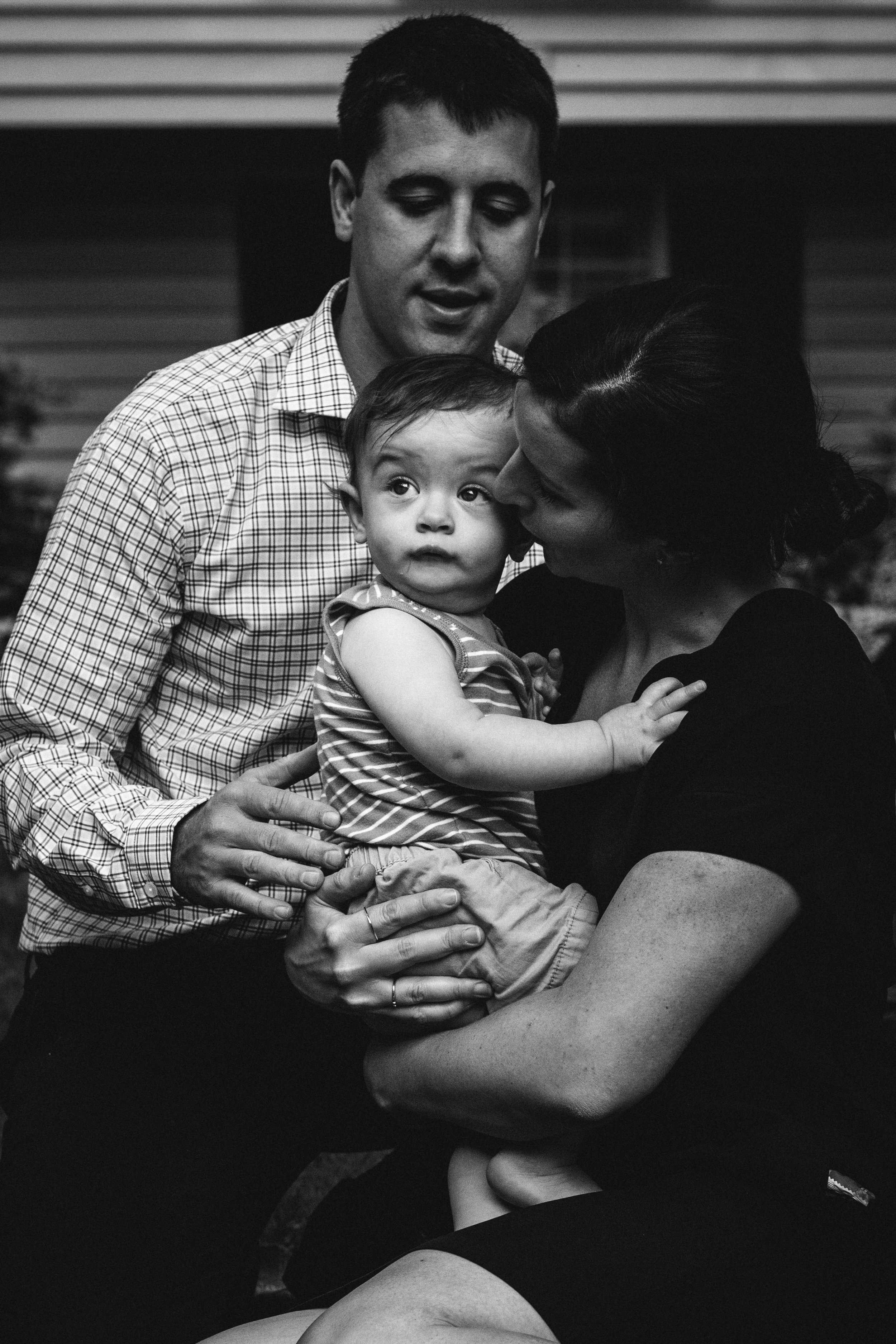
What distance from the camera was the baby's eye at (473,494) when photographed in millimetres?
2105

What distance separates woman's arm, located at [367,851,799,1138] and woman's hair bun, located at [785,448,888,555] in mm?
532

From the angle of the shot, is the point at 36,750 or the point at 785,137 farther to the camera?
the point at 785,137

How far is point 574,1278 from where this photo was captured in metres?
1.67

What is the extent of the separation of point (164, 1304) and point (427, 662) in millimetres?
1258

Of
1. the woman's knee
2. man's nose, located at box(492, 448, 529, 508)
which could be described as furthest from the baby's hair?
the woman's knee

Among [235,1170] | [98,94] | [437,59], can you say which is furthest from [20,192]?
[235,1170]

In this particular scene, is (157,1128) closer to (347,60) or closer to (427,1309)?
(427,1309)

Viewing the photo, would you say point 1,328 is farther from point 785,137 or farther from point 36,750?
point 36,750

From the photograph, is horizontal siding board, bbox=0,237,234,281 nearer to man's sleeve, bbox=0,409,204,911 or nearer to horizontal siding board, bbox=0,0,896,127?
horizontal siding board, bbox=0,0,896,127

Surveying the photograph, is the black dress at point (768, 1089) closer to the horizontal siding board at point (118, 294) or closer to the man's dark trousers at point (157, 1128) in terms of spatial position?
the man's dark trousers at point (157, 1128)

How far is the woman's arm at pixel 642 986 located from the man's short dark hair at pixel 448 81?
166cm

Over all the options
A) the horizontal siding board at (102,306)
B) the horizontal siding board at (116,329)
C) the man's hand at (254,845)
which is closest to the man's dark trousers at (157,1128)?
the man's hand at (254,845)

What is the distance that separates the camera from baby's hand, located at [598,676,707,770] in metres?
1.88

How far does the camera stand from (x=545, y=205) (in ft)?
10.1
